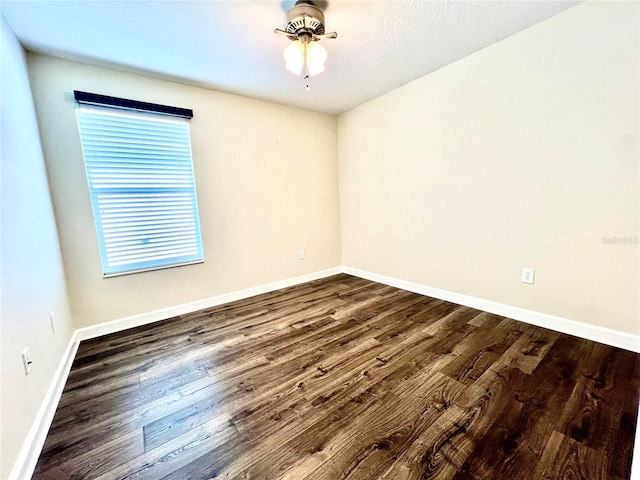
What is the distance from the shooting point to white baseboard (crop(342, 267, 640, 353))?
71.7 inches

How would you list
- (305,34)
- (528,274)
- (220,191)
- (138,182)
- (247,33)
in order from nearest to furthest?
(305,34) → (247,33) → (528,274) → (138,182) → (220,191)

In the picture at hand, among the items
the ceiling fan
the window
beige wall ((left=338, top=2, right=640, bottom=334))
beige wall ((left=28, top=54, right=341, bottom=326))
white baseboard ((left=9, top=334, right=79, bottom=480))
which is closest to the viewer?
white baseboard ((left=9, top=334, right=79, bottom=480))

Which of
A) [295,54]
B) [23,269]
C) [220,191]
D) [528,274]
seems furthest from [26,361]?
[528,274]

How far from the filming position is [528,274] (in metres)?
→ 2.21

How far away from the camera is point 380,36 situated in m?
1.96

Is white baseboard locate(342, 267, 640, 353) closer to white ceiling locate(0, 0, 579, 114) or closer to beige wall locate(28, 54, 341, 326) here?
beige wall locate(28, 54, 341, 326)

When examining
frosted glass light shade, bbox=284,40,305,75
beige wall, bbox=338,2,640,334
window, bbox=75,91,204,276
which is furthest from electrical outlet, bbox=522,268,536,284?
window, bbox=75,91,204,276

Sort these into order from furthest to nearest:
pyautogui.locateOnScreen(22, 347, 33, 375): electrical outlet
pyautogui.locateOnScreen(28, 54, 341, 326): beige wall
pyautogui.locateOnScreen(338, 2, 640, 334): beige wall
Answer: pyautogui.locateOnScreen(28, 54, 341, 326): beige wall, pyautogui.locateOnScreen(338, 2, 640, 334): beige wall, pyautogui.locateOnScreen(22, 347, 33, 375): electrical outlet

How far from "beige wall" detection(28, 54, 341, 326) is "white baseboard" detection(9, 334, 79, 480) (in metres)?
0.72

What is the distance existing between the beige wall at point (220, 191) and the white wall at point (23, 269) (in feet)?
0.56

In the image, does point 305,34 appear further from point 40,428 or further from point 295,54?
point 40,428

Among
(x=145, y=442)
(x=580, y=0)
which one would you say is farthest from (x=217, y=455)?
(x=580, y=0)

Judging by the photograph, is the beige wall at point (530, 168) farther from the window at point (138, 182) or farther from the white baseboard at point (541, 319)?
the window at point (138, 182)

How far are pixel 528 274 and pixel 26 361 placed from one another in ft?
10.8
